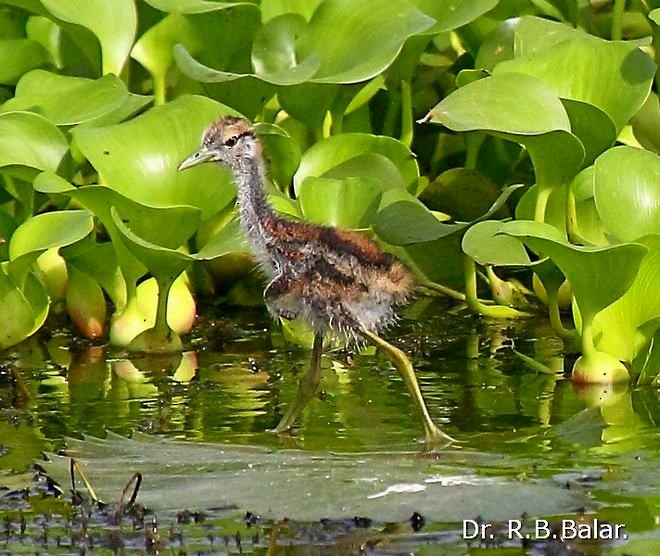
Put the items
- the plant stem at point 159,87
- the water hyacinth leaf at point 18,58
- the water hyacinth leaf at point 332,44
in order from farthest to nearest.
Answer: the water hyacinth leaf at point 18,58 → the plant stem at point 159,87 → the water hyacinth leaf at point 332,44

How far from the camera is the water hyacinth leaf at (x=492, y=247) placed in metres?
5.01

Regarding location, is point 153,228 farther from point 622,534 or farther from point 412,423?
point 622,534

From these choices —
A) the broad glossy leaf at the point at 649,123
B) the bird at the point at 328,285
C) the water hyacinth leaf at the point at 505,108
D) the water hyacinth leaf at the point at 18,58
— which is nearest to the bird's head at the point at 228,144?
the bird at the point at 328,285

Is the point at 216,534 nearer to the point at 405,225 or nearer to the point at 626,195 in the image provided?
the point at 626,195

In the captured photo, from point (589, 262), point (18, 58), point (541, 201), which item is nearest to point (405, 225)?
point (541, 201)

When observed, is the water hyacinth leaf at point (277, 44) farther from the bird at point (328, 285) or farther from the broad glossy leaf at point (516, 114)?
the bird at point (328, 285)

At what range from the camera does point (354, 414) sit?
16.1 ft

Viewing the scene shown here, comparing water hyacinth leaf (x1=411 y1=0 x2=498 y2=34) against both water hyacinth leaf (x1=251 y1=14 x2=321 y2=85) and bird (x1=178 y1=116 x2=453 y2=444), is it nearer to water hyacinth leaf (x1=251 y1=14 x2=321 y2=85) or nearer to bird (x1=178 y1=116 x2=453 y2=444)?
water hyacinth leaf (x1=251 y1=14 x2=321 y2=85)

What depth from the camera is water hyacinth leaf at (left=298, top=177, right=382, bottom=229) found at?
5625mm

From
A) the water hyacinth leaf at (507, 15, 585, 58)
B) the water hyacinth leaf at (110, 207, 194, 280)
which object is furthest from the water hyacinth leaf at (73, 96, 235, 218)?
the water hyacinth leaf at (507, 15, 585, 58)

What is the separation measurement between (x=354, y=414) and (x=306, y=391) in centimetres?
24

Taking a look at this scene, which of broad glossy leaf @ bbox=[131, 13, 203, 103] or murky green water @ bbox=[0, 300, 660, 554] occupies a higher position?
broad glossy leaf @ bbox=[131, 13, 203, 103]

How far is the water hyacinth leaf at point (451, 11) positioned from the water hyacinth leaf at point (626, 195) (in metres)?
1.32

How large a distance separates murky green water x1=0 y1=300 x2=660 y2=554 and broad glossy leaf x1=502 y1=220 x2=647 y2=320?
0.33m
